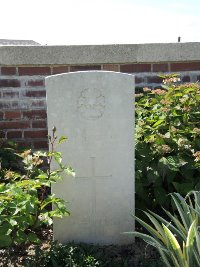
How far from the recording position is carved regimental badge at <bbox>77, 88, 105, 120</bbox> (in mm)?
2592

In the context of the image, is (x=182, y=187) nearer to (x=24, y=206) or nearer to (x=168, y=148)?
(x=168, y=148)

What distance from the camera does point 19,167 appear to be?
3531 mm

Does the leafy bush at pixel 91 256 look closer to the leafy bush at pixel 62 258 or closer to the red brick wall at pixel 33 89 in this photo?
the leafy bush at pixel 62 258

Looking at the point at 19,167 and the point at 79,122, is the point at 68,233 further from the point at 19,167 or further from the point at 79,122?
the point at 19,167

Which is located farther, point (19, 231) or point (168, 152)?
point (168, 152)

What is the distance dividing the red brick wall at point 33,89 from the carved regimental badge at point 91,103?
127 centimetres

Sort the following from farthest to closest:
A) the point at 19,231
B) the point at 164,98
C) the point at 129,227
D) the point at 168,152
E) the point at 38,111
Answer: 1. the point at 38,111
2. the point at 164,98
3. the point at 168,152
4. the point at 129,227
5. the point at 19,231

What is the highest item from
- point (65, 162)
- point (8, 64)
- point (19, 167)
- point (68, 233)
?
point (8, 64)

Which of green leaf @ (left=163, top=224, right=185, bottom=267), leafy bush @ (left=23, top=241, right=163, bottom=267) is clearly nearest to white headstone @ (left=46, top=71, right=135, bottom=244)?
leafy bush @ (left=23, top=241, right=163, bottom=267)

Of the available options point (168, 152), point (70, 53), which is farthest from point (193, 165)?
point (70, 53)

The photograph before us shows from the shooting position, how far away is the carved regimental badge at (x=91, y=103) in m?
2.59

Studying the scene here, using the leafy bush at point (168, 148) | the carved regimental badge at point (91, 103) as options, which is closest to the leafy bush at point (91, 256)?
the leafy bush at point (168, 148)

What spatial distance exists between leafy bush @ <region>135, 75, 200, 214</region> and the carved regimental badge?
0.58 m

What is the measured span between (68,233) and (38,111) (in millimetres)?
1459
